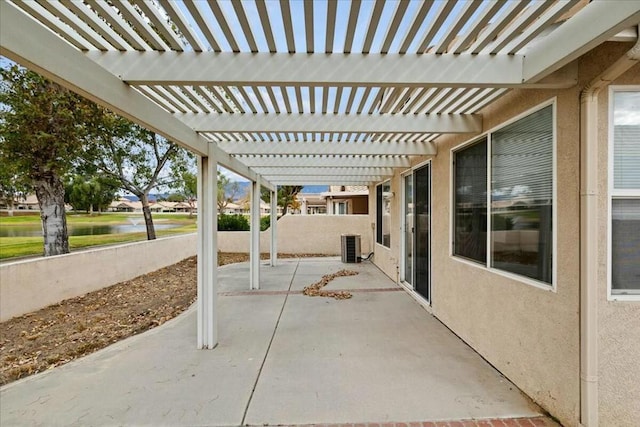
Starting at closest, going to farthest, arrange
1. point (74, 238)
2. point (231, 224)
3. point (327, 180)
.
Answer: point (327, 180) < point (231, 224) < point (74, 238)

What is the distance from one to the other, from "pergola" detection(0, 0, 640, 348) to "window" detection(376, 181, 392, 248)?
5.49 metres

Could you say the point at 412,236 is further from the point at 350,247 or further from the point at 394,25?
the point at 394,25

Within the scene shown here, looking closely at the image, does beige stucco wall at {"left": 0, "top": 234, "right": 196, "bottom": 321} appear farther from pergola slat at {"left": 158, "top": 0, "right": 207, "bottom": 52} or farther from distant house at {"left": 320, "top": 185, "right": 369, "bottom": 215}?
distant house at {"left": 320, "top": 185, "right": 369, "bottom": 215}

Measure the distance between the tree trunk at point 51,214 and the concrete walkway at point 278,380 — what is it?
512cm

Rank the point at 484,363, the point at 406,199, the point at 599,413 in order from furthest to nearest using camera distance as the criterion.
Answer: the point at 406,199 < the point at 484,363 < the point at 599,413

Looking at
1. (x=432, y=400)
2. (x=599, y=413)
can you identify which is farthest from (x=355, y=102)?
(x=599, y=413)

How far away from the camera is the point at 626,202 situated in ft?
7.92

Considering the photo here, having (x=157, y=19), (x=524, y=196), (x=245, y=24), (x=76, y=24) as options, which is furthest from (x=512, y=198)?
(x=76, y=24)

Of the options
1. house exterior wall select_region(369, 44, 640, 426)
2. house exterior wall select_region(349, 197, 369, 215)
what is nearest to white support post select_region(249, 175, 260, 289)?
house exterior wall select_region(369, 44, 640, 426)

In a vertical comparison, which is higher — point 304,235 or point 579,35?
point 579,35

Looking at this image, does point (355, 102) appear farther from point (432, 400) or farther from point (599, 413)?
point (599, 413)

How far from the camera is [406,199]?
7.44 metres

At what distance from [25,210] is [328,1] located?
1431 inches

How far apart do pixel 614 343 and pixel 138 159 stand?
13.3 m
